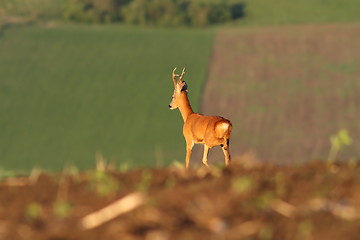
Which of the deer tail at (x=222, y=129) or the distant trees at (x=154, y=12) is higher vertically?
the distant trees at (x=154, y=12)

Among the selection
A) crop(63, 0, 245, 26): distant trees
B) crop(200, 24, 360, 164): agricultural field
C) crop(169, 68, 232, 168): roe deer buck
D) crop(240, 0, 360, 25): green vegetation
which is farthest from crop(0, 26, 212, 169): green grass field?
crop(169, 68, 232, 168): roe deer buck

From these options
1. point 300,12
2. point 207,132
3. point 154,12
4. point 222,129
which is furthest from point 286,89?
point 222,129

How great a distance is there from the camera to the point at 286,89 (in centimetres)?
6328

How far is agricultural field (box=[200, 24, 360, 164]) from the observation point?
53438 mm

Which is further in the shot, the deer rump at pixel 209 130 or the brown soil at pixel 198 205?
the deer rump at pixel 209 130

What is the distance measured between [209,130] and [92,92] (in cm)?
4727

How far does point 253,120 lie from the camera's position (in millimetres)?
58094

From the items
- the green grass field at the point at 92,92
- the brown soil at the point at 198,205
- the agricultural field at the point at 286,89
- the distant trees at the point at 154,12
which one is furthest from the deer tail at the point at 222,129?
the distant trees at the point at 154,12

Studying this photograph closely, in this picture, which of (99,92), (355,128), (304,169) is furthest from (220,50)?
(304,169)

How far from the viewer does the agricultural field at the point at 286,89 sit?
53.4 m

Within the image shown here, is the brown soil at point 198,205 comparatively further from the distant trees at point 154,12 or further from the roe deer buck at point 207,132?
the distant trees at point 154,12

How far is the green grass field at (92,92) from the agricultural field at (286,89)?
1997 mm

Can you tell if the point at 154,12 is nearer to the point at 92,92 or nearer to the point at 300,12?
the point at 300,12

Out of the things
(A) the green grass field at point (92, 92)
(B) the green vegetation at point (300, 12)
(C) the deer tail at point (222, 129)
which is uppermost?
(B) the green vegetation at point (300, 12)
